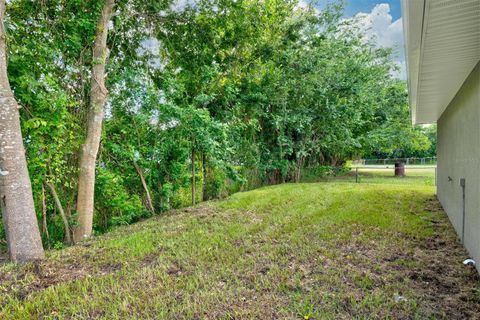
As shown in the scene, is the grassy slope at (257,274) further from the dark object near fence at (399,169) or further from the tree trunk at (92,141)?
the dark object near fence at (399,169)

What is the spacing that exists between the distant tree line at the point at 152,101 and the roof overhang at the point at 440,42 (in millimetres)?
4125

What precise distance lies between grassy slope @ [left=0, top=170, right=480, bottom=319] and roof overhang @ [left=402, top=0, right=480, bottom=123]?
2271 millimetres

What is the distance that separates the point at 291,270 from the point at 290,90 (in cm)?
850

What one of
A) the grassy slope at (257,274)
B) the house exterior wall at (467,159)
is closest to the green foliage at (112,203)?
the grassy slope at (257,274)

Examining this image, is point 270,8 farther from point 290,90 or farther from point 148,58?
point 148,58

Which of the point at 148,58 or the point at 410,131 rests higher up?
the point at 148,58

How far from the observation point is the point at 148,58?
651 cm

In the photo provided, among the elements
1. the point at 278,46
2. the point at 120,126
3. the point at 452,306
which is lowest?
the point at 452,306

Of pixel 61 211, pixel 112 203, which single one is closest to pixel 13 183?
pixel 61 211

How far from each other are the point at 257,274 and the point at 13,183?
298 cm

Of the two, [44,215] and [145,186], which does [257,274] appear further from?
[145,186]

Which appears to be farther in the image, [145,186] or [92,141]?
[145,186]

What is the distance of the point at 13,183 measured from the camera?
312cm

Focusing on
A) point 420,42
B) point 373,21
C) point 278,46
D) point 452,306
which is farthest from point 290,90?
point 452,306
